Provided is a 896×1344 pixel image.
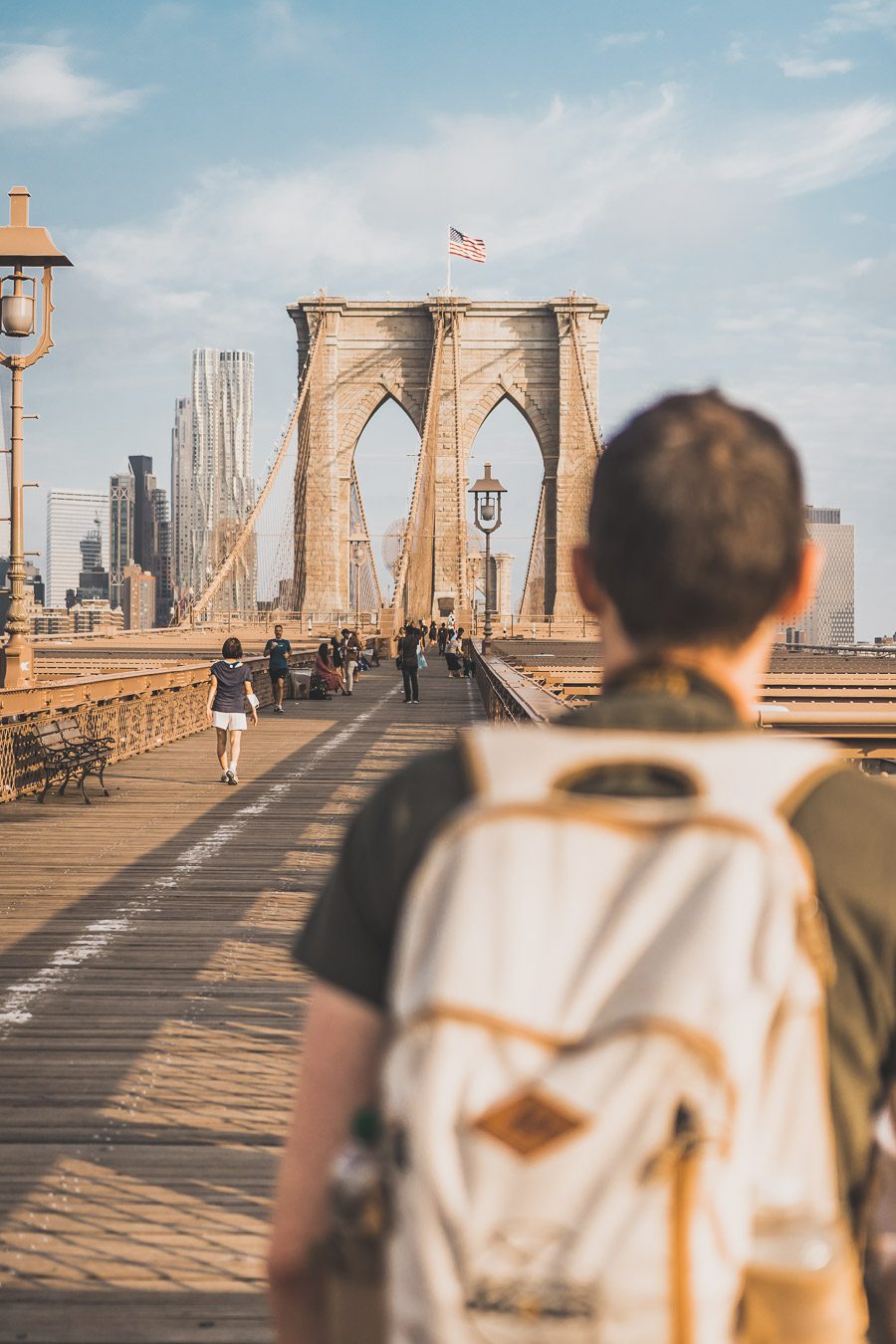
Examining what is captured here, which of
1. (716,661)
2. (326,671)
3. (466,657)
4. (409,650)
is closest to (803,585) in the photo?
(716,661)

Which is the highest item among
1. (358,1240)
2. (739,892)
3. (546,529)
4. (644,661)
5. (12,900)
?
(546,529)

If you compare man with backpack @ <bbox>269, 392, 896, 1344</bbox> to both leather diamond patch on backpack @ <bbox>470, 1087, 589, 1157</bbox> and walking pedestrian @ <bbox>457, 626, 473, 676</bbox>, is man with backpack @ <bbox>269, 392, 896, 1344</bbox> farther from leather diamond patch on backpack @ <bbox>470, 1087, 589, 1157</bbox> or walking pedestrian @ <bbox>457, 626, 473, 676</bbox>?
walking pedestrian @ <bbox>457, 626, 473, 676</bbox>

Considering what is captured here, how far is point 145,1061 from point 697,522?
3.99m

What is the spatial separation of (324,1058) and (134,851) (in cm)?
810

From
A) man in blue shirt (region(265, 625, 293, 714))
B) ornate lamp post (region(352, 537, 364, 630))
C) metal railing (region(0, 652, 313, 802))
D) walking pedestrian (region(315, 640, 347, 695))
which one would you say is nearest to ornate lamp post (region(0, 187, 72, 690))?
metal railing (region(0, 652, 313, 802))

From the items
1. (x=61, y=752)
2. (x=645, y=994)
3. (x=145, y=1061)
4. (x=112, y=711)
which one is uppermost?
(x=645, y=994)

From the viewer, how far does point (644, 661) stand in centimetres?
134

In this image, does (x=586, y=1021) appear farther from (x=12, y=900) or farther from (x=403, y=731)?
(x=403, y=731)

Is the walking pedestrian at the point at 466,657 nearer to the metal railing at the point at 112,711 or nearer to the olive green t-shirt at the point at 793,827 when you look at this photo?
the metal railing at the point at 112,711

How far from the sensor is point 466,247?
69188mm

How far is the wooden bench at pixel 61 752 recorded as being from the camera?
12.0m

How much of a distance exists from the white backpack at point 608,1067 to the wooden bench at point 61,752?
36.4 feet

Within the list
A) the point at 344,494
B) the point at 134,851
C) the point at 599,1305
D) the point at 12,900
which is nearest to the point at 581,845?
the point at 599,1305

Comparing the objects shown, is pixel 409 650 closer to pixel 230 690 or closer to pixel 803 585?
pixel 230 690
